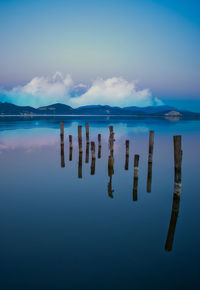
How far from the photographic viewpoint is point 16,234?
27.2 feet

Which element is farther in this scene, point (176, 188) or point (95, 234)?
point (176, 188)

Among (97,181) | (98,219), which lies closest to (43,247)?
(98,219)

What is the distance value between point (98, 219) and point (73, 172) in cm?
783

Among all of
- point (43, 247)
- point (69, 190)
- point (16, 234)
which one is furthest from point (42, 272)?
point (69, 190)

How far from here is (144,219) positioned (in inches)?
387

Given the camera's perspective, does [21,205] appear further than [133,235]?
Yes

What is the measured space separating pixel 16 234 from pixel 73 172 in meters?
9.08

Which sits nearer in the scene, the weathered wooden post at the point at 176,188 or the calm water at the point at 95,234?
the calm water at the point at 95,234

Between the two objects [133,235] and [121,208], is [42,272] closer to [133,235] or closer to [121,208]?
[133,235]

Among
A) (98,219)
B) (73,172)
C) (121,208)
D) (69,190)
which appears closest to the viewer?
(98,219)

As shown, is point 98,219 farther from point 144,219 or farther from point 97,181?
point 97,181

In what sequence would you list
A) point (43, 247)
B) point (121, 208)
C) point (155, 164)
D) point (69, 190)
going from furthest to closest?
point (155, 164) → point (69, 190) → point (121, 208) → point (43, 247)

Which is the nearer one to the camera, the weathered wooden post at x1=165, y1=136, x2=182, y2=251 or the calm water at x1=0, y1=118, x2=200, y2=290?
the calm water at x1=0, y1=118, x2=200, y2=290

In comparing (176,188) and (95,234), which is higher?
(176,188)
